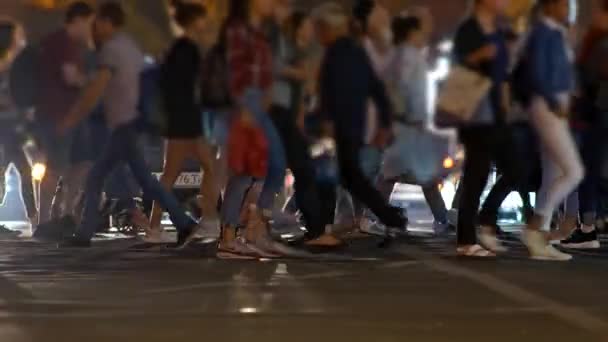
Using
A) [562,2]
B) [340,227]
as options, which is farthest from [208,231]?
[562,2]

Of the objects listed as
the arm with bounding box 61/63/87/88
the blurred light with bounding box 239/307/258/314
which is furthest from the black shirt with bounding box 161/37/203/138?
the blurred light with bounding box 239/307/258/314

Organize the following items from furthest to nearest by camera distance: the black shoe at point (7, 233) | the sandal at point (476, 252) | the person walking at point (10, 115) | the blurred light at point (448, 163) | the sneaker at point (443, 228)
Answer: the black shoe at point (7, 233) → the person walking at point (10, 115) → the sneaker at point (443, 228) → the blurred light at point (448, 163) → the sandal at point (476, 252)

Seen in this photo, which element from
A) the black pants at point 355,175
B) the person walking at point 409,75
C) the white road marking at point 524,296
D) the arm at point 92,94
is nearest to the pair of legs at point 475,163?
the white road marking at point 524,296

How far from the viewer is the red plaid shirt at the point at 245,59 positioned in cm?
898

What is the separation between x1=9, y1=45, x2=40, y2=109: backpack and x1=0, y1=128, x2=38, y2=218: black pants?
468mm

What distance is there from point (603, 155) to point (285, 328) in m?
5.44

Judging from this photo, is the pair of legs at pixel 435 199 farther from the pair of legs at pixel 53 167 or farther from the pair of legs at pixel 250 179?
the pair of legs at pixel 250 179

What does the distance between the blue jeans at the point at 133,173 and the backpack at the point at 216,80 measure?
1166 millimetres

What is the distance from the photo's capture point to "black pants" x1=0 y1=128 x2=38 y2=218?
1266 centimetres

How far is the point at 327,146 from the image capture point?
10.8 metres

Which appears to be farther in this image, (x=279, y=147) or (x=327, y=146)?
(x=327, y=146)

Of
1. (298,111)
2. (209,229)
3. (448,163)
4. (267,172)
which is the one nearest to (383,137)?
(298,111)

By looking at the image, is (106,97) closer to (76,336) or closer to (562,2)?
(562,2)

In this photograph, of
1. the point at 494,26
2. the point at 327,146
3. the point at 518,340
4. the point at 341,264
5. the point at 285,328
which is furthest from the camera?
the point at 327,146
